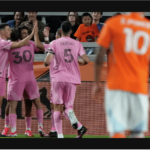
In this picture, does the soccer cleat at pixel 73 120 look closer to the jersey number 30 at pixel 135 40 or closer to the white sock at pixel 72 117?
the white sock at pixel 72 117

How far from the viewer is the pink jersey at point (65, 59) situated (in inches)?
277

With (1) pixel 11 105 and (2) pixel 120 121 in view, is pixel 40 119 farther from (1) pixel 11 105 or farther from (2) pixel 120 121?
(2) pixel 120 121

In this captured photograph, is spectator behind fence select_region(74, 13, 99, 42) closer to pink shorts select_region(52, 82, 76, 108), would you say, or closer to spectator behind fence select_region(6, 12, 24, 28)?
spectator behind fence select_region(6, 12, 24, 28)

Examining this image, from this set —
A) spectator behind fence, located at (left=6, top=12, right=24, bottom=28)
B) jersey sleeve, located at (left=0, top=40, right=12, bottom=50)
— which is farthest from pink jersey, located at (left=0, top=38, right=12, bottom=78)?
spectator behind fence, located at (left=6, top=12, right=24, bottom=28)

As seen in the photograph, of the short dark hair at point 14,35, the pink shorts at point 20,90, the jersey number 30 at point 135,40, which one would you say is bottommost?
the pink shorts at point 20,90

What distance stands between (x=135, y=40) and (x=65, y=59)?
2948 mm

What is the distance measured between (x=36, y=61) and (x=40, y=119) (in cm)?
160

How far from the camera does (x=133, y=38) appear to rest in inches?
169

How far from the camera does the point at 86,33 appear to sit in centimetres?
985

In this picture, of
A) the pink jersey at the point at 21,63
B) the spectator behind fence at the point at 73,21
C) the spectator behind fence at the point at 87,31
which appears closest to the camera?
the pink jersey at the point at 21,63

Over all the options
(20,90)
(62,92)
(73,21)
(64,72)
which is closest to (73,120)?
(62,92)

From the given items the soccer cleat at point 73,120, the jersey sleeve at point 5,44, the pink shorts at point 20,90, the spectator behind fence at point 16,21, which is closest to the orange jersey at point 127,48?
the soccer cleat at point 73,120

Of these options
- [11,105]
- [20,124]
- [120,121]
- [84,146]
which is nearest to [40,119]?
[11,105]

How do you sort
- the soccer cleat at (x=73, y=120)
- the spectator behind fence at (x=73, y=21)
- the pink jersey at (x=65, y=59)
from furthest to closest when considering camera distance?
1. the spectator behind fence at (x=73, y=21)
2. the pink jersey at (x=65, y=59)
3. the soccer cleat at (x=73, y=120)
